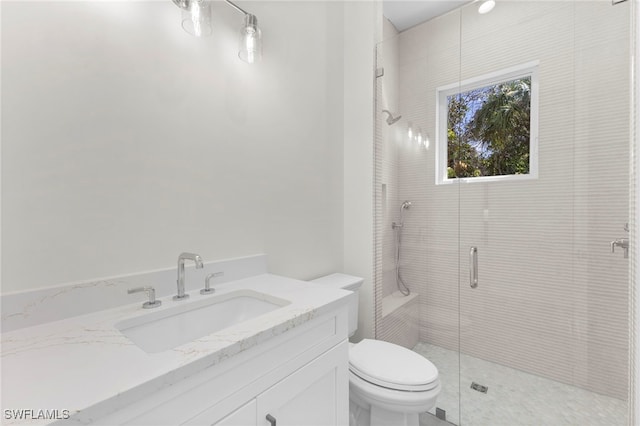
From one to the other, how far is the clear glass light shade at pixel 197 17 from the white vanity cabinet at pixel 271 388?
1.18 m

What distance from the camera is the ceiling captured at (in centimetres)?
218

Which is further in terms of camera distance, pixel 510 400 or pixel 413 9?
pixel 413 9

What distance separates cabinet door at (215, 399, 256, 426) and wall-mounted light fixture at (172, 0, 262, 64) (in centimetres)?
130

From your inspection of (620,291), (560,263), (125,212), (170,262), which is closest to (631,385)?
(620,291)

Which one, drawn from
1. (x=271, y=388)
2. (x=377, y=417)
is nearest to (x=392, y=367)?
(x=377, y=417)

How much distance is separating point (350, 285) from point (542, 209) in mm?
1189

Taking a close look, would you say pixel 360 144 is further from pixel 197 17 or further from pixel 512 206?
pixel 197 17

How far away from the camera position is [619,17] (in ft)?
4.30

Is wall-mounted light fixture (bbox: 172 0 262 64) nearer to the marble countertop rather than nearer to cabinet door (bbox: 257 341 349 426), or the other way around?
the marble countertop

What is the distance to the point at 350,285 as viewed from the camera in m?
1.76

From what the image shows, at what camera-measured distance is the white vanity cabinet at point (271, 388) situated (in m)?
0.60

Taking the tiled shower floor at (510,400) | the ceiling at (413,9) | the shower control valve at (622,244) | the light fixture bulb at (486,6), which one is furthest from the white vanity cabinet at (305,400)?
the ceiling at (413,9)

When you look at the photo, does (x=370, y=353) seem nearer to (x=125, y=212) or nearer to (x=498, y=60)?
(x=125, y=212)

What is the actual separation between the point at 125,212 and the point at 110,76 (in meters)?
0.47
